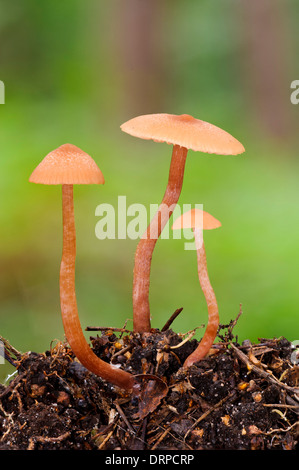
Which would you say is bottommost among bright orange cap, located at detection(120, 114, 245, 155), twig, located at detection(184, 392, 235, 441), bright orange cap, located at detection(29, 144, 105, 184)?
twig, located at detection(184, 392, 235, 441)

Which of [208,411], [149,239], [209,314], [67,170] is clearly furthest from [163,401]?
[67,170]

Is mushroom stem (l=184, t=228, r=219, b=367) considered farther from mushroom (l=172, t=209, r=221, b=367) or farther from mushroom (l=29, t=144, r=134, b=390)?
mushroom (l=29, t=144, r=134, b=390)

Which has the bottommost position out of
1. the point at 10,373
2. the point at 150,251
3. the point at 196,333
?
the point at 10,373

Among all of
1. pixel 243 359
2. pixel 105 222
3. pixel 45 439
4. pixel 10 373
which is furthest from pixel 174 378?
pixel 105 222

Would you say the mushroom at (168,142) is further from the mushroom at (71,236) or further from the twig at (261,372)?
the twig at (261,372)

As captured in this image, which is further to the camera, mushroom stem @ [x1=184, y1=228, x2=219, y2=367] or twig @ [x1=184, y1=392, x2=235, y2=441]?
mushroom stem @ [x1=184, y1=228, x2=219, y2=367]

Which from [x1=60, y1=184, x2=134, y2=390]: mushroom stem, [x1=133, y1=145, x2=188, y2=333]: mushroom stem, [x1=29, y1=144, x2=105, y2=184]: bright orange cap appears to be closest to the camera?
[x1=29, y1=144, x2=105, y2=184]: bright orange cap

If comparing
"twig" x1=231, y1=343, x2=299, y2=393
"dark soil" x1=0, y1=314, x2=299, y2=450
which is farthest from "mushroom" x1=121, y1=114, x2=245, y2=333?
"twig" x1=231, y1=343, x2=299, y2=393
